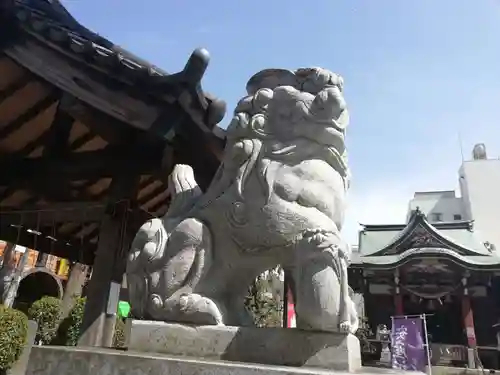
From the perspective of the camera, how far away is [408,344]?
9.08 meters

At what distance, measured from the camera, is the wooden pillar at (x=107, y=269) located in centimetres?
386

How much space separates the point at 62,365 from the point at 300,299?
3.85 ft

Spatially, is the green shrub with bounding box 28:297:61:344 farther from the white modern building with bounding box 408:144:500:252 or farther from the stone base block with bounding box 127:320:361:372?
the white modern building with bounding box 408:144:500:252

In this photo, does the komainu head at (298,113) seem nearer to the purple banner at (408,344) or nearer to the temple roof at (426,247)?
the purple banner at (408,344)

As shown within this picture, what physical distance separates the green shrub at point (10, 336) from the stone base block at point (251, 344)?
15.6ft

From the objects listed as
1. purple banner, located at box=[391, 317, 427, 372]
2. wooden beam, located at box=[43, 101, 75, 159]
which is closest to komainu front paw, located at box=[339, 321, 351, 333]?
wooden beam, located at box=[43, 101, 75, 159]

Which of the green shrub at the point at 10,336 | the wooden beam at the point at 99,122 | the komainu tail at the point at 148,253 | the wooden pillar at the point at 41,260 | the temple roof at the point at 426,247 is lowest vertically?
the green shrub at the point at 10,336

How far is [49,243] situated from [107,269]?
4189 mm

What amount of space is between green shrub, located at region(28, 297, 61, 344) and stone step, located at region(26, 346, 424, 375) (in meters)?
8.10

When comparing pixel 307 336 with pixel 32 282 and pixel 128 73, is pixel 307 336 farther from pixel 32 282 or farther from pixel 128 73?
pixel 32 282

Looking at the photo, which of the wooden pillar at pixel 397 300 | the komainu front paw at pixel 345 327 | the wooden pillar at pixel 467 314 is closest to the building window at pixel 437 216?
the wooden pillar at pixel 467 314

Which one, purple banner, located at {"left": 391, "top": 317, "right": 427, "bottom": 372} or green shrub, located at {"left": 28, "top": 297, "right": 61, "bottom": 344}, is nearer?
purple banner, located at {"left": 391, "top": 317, "right": 427, "bottom": 372}

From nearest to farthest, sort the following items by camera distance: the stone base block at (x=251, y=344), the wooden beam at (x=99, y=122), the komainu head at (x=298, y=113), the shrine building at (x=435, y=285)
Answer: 1. the stone base block at (x=251, y=344)
2. the komainu head at (x=298, y=113)
3. the wooden beam at (x=99, y=122)
4. the shrine building at (x=435, y=285)

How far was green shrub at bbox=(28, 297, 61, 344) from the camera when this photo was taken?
360 inches
